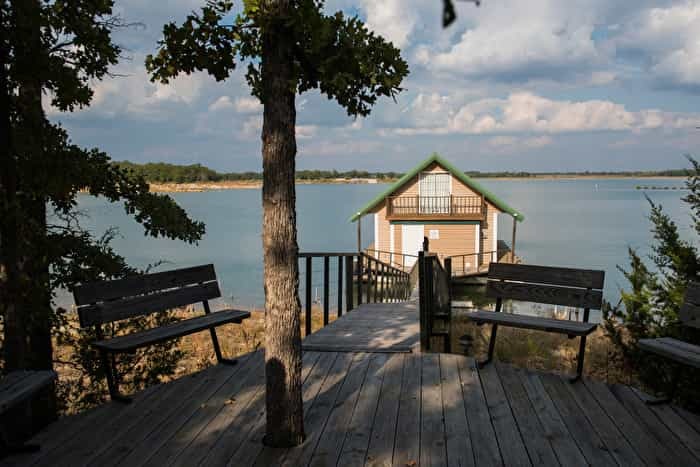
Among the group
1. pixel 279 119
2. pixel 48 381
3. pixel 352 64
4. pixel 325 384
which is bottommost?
pixel 325 384

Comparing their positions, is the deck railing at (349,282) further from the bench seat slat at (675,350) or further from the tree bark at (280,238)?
the bench seat slat at (675,350)

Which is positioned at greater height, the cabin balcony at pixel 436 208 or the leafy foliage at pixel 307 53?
the leafy foliage at pixel 307 53

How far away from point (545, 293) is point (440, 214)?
23.0 m

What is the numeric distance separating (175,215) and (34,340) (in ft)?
5.31

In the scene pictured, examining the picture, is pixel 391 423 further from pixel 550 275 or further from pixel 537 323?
pixel 550 275

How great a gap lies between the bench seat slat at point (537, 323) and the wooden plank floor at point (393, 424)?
16.2 inches

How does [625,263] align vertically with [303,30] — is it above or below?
below

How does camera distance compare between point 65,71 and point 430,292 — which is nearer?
point 65,71

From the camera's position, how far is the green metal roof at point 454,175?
27.5 metres

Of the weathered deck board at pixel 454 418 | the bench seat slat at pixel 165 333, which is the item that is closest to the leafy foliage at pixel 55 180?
the bench seat slat at pixel 165 333

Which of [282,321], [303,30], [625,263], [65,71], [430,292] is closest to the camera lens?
[303,30]

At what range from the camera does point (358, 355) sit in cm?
527

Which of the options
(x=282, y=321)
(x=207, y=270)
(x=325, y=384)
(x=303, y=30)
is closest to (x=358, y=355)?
(x=325, y=384)

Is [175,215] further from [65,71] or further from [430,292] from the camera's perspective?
[430,292]
